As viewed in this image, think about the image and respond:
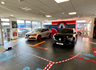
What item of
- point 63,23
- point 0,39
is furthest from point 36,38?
point 63,23

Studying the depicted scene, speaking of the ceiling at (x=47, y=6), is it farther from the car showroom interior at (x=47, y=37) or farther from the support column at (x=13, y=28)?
the support column at (x=13, y=28)

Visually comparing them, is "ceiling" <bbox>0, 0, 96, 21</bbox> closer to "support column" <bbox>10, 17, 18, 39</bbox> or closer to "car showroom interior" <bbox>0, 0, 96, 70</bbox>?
"car showroom interior" <bbox>0, 0, 96, 70</bbox>

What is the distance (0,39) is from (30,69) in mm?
4601

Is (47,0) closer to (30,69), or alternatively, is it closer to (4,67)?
(30,69)

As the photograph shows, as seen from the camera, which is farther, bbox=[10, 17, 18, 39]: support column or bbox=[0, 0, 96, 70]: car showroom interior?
bbox=[10, 17, 18, 39]: support column

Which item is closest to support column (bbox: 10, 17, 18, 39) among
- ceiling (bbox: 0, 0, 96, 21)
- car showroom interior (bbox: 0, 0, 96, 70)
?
car showroom interior (bbox: 0, 0, 96, 70)

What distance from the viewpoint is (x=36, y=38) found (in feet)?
21.1

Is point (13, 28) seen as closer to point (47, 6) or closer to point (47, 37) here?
point (47, 37)

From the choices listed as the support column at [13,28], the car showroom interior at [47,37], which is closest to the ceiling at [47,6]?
the car showroom interior at [47,37]

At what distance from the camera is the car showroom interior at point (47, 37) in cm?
258

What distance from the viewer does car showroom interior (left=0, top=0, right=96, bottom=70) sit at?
8.48ft

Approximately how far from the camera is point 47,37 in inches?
351

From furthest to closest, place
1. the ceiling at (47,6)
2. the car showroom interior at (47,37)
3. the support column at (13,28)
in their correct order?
the support column at (13,28) → the ceiling at (47,6) → the car showroom interior at (47,37)

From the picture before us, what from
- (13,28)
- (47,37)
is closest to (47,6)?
(47,37)
